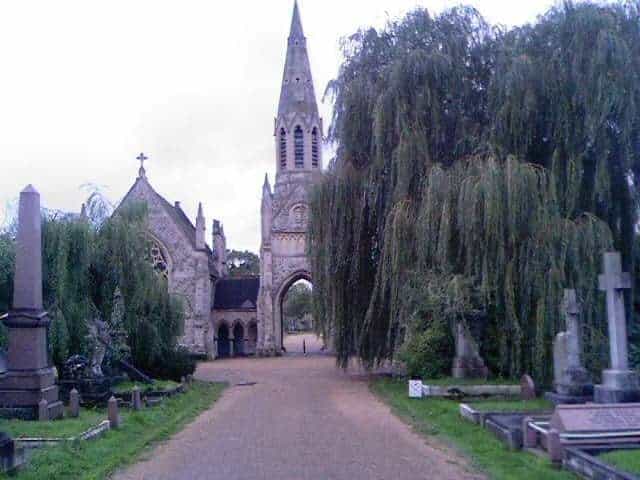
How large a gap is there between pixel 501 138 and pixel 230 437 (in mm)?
11008

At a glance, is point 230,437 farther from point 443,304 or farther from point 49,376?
point 443,304

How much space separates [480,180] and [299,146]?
31.8 m

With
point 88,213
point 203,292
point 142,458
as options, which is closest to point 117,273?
point 88,213

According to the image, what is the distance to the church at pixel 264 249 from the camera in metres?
43.4

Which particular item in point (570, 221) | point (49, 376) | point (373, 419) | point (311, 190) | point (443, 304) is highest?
point (311, 190)

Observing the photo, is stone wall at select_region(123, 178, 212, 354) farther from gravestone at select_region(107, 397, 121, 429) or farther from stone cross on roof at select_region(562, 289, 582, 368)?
stone cross on roof at select_region(562, 289, 582, 368)

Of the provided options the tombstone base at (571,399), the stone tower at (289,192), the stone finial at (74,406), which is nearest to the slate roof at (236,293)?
the stone tower at (289,192)

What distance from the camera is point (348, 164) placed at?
73.6 ft

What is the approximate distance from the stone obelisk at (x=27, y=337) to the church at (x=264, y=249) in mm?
26010

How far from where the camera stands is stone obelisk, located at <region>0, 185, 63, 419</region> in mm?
13320

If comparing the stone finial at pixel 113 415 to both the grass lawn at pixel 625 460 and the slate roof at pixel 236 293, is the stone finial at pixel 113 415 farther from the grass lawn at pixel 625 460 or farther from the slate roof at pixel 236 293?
the slate roof at pixel 236 293

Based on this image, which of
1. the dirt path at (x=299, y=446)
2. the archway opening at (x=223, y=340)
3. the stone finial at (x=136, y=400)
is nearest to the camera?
the dirt path at (x=299, y=446)

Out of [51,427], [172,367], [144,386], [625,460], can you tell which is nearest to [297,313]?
[172,367]

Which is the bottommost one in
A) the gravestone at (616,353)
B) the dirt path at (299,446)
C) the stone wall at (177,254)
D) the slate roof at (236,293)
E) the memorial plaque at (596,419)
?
the dirt path at (299,446)
